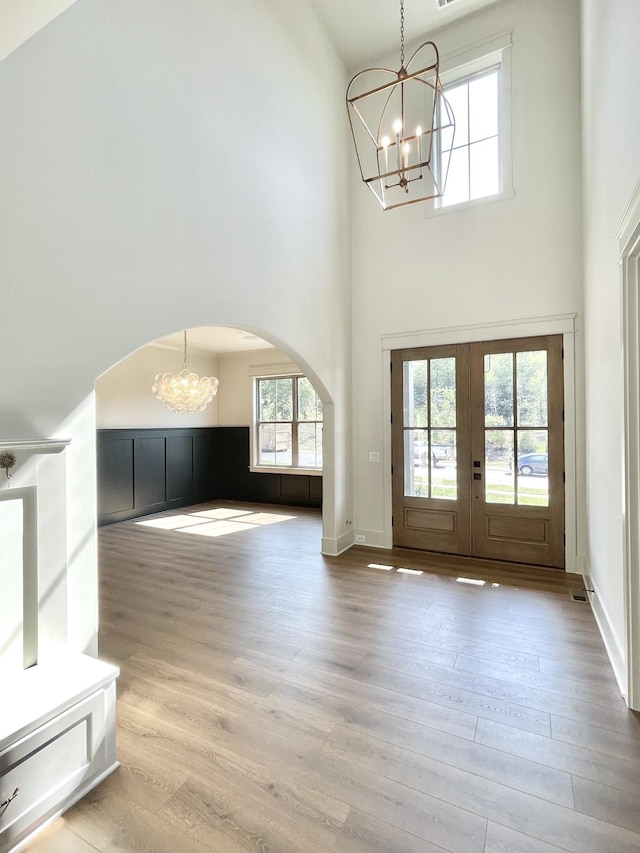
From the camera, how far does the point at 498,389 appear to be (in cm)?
463

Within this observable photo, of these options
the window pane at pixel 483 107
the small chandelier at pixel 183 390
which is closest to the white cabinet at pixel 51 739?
the small chandelier at pixel 183 390

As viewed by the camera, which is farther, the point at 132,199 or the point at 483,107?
the point at 483,107

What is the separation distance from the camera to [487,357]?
4.67 m

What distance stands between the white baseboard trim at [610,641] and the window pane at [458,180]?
4394 mm

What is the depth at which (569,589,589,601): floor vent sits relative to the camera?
3646mm

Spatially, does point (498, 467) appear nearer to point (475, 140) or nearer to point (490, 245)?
point (490, 245)

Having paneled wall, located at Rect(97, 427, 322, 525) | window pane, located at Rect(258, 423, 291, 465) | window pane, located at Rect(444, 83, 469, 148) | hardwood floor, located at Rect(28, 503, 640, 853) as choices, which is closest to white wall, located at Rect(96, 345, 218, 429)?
paneled wall, located at Rect(97, 427, 322, 525)

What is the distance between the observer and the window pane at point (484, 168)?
4715 mm

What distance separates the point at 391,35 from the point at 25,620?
686cm

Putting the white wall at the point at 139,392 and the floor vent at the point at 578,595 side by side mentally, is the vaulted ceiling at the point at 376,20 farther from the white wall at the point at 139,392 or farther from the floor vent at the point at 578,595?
the floor vent at the point at 578,595

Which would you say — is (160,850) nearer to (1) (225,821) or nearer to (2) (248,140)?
(1) (225,821)

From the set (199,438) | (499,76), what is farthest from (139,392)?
(499,76)

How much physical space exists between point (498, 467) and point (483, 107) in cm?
419

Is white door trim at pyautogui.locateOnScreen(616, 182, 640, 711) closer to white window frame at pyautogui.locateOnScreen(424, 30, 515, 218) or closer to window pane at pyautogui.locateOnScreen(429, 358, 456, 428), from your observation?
window pane at pyautogui.locateOnScreen(429, 358, 456, 428)
